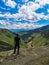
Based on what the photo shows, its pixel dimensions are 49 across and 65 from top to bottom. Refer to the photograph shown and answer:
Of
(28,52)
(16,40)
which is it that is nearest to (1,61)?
(16,40)

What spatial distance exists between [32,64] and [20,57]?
26.6ft

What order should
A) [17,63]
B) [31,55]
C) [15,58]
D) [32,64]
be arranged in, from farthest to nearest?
[31,55]
[15,58]
[17,63]
[32,64]

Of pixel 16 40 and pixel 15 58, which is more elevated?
pixel 16 40

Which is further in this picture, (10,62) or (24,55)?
(24,55)

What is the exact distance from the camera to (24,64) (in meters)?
44.1

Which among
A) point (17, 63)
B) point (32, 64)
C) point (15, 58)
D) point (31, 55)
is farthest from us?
point (31, 55)

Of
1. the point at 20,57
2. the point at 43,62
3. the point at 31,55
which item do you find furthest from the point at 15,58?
the point at 43,62

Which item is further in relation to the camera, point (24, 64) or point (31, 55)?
point (31, 55)

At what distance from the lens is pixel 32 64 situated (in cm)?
4250

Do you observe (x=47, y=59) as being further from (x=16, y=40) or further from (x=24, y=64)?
(x=16, y=40)

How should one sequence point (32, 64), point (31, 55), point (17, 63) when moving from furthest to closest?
1. point (31, 55)
2. point (17, 63)
3. point (32, 64)

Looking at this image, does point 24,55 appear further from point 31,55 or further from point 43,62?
point 43,62

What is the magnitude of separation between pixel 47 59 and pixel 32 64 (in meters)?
3.74

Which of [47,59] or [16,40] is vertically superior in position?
[16,40]
